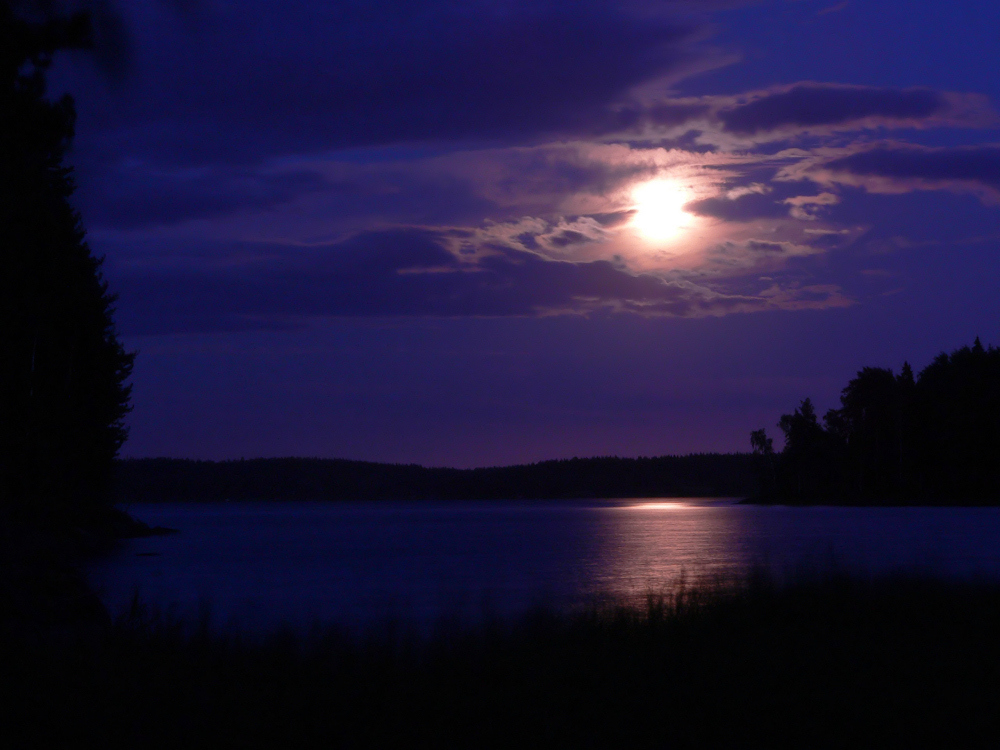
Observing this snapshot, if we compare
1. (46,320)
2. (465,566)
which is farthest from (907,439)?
(46,320)

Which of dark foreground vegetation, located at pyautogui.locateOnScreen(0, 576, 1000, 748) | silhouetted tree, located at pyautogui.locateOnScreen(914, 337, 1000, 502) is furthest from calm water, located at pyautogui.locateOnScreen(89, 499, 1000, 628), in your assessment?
silhouetted tree, located at pyautogui.locateOnScreen(914, 337, 1000, 502)

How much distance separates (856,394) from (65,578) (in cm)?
11888

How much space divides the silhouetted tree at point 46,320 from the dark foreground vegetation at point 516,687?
6429mm

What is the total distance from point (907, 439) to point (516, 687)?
116 meters

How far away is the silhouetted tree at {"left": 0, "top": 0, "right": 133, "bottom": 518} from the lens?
521 inches

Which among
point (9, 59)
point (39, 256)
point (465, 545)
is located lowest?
point (465, 545)

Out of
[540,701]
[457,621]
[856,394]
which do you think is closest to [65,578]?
[457,621]

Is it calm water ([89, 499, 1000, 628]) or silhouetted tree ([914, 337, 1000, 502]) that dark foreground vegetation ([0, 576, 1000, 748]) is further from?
silhouetted tree ([914, 337, 1000, 502])

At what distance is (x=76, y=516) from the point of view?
5378 cm

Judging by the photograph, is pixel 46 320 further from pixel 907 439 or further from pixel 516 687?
pixel 907 439

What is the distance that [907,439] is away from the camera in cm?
11419

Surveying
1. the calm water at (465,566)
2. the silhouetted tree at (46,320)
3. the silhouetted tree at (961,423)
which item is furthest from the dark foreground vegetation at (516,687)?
the silhouetted tree at (961,423)

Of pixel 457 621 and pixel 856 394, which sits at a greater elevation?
pixel 856 394

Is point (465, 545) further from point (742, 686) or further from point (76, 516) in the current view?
point (742, 686)
